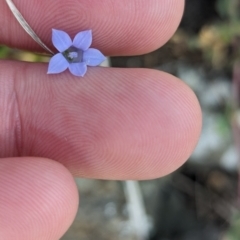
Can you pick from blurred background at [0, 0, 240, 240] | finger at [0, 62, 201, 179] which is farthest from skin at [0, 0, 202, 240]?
blurred background at [0, 0, 240, 240]

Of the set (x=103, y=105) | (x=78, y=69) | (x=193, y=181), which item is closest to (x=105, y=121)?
(x=103, y=105)

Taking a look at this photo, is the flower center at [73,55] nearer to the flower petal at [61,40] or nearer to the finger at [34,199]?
the flower petal at [61,40]

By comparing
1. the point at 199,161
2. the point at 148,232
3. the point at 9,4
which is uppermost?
the point at 9,4

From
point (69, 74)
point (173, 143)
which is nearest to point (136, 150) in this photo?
point (173, 143)

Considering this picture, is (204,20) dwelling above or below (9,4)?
below

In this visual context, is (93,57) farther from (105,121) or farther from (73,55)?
(105,121)

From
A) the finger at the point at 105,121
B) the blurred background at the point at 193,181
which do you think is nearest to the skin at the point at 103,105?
the finger at the point at 105,121

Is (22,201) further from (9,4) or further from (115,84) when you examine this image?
(9,4)
